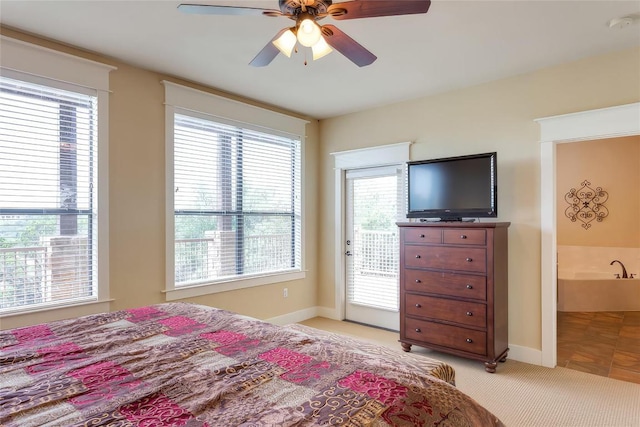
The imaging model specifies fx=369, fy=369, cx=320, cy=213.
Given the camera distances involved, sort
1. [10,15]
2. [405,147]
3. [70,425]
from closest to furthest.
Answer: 1. [70,425]
2. [10,15]
3. [405,147]

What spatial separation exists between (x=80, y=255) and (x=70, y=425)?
234 centimetres

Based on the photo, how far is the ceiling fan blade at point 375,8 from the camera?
170 centimetres

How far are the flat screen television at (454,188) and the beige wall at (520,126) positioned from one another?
33cm

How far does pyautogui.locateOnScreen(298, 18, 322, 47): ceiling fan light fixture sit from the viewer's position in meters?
1.84

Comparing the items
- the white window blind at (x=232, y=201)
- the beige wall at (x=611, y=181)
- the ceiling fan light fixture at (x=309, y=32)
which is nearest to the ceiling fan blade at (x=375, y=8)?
the ceiling fan light fixture at (x=309, y=32)

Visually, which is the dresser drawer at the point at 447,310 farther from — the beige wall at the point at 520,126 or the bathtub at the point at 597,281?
the bathtub at the point at 597,281

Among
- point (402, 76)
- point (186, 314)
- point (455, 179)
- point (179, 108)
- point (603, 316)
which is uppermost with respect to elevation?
point (402, 76)

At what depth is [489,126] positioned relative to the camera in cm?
370

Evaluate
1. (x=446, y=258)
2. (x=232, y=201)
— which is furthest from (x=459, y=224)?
(x=232, y=201)

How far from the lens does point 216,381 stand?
1324 millimetres

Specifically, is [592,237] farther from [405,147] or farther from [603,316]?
[405,147]

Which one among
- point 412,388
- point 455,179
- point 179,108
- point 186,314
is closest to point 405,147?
point 455,179

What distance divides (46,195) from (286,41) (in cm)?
220

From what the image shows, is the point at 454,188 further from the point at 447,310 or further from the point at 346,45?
the point at 346,45
